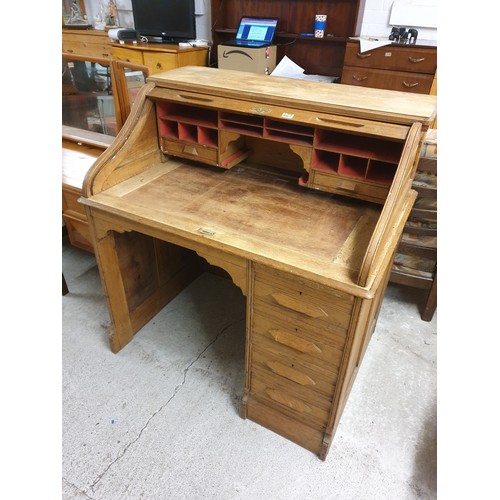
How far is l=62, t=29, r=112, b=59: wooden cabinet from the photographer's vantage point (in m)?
3.28

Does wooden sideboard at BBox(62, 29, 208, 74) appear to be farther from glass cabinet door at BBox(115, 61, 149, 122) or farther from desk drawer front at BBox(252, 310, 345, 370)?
desk drawer front at BBox(252, 310, 345, 370)

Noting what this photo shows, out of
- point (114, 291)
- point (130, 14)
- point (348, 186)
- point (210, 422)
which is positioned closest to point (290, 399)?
point (210, 422)

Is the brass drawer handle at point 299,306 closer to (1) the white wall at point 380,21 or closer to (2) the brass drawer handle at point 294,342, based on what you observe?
(2) the brass drawer handle at point 294,342

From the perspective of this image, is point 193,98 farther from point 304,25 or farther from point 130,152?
point 304,25

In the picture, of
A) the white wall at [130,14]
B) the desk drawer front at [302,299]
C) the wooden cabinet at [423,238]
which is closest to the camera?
the desk drawer front at [302,299]

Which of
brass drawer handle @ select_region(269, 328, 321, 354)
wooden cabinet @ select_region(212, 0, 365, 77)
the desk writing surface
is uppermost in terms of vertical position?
wooden cabinet @ select_region(212, 0, 365, 77)

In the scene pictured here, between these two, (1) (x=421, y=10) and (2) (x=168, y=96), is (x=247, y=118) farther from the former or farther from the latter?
(1) (x=421, y=10)

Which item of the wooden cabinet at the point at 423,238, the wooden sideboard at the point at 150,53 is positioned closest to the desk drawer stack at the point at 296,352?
the wooden cabinet at the point at 423,238

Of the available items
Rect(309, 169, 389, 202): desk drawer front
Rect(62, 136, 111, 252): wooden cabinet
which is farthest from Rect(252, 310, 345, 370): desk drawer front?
Rect(62, 136, 111, 252): wooden cabinet

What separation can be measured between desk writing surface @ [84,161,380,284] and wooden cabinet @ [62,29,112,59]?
7.35ft

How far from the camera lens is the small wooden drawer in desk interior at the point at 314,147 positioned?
1.35m

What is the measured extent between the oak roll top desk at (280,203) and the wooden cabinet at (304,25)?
5.22 ft

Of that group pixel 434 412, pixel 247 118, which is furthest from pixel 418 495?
pixel 247 118

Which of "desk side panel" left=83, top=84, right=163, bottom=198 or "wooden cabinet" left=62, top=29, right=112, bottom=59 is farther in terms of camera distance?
"wooden cabinet" left=62, top=29, right=112, bottom=59
